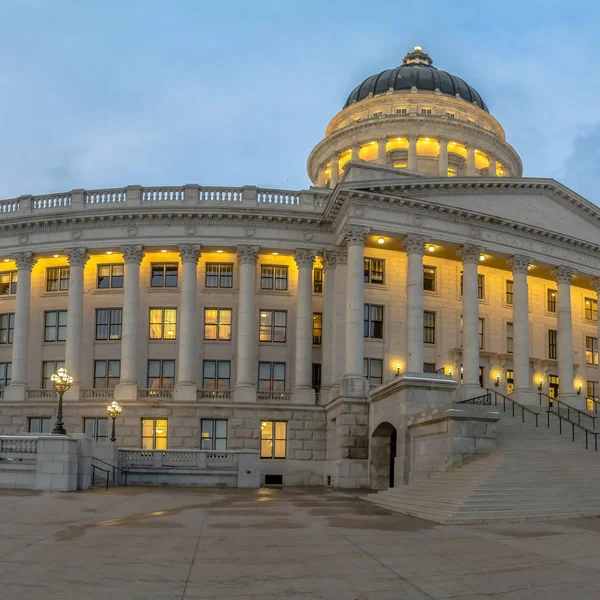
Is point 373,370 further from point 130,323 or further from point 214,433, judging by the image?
point 130,323

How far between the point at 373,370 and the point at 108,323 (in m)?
17.5

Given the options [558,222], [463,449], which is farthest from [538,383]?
[463,449]

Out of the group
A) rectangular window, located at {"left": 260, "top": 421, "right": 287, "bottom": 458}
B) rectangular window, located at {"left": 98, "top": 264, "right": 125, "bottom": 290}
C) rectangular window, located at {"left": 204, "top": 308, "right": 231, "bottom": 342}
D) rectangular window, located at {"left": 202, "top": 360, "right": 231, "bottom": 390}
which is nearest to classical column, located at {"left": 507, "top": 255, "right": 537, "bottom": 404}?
rectangular window, located at {"left": 260, "top": 421, "right": 287, "bottom": 458}

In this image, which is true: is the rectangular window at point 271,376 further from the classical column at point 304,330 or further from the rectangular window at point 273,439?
the rectangular window at point 273,439

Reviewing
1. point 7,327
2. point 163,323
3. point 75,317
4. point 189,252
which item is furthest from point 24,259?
point 189,252

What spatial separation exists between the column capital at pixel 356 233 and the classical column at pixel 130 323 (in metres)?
13.5

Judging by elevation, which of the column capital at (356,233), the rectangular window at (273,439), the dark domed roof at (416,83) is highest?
the dark domed roof at (416,83)

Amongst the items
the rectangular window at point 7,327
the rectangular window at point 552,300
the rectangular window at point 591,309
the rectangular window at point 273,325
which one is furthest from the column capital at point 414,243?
the rectangular window at point 7,327

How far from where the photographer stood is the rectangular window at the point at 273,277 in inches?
2055

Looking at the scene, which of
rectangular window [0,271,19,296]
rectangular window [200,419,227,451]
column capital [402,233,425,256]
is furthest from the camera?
rectangular window [0,271,19,296]

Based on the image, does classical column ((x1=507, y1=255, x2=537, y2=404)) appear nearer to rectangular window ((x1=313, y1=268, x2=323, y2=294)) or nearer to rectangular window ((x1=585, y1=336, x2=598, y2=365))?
rectangular window ((x1=585, y1=336, x2=598, y2=365))

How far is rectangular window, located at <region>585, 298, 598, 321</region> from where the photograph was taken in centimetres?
5844

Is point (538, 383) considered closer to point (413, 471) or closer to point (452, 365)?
point (452, 365)

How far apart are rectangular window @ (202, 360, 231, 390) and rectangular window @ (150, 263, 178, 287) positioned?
5891mm
